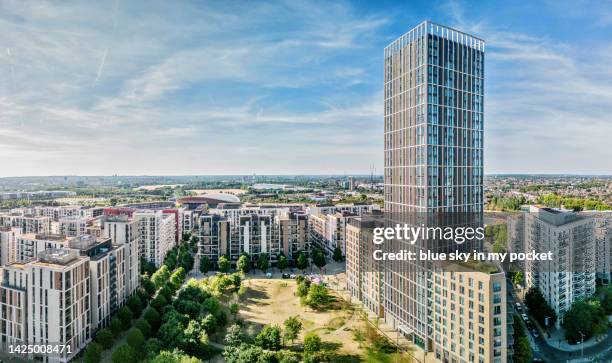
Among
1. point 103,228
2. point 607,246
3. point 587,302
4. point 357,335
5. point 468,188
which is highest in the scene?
point 468,188

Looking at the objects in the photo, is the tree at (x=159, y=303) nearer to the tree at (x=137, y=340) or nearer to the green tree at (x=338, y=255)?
the tree at (x=137, y=340)

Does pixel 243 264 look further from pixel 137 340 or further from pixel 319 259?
pixel 137 340

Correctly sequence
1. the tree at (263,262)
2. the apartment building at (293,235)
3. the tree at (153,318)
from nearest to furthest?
the tree at (153,318), the tree at (263,262), the apartment building at (293,235)

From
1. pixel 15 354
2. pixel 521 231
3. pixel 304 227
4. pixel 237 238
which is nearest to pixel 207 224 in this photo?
pixel 237 238

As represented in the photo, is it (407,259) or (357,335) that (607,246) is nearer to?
(407,259)

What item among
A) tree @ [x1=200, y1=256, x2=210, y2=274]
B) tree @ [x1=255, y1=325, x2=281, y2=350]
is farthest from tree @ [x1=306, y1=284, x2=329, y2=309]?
tree @ [x1=200, y1=256, x2=210, y2=274]

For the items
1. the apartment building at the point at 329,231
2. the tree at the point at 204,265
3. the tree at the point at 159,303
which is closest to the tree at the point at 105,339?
the tree at the point at 159,303
